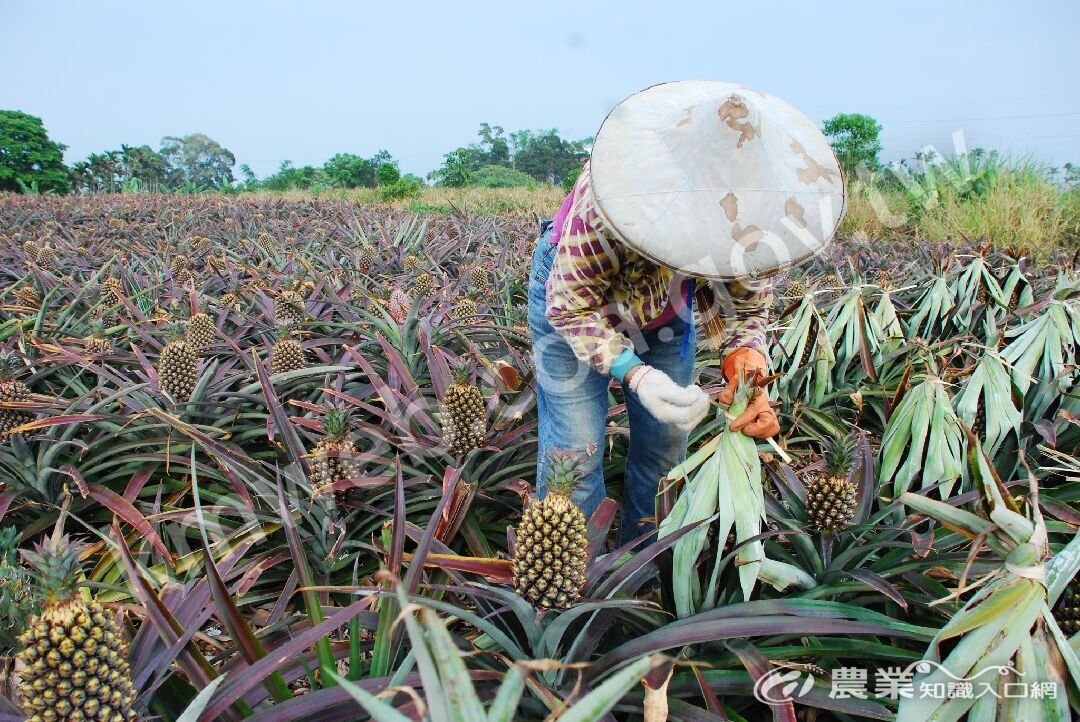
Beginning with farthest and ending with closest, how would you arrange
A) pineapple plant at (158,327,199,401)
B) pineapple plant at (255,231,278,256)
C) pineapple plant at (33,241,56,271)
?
1. pineapple plant at (255,231,278,256)
2. pineapple plant at (33,241,56,271)
3. pineapple plant at (158,327,199,401)

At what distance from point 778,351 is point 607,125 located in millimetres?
1659

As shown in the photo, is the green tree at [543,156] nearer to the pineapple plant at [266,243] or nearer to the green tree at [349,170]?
the green tree at [349,170]

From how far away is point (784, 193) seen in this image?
1.18 meters

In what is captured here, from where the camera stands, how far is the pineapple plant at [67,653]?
2.74 feet

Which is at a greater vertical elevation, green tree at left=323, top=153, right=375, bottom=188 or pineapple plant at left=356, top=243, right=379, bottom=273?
green tree at left=323, top=153, right=375, bottom=188

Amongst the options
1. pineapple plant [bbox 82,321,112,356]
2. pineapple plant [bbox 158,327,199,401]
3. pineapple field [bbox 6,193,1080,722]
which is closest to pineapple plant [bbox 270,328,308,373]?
pineapple field [bbox 6,193,1080,722]

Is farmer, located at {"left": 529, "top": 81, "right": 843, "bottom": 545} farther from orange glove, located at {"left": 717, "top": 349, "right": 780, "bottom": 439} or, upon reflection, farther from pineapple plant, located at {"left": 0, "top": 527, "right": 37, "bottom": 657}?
pineapple plant, located at {"left": 0, "top": 527, "right": 37, "bottom": 657}

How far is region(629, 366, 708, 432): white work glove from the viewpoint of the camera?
132 centimetres

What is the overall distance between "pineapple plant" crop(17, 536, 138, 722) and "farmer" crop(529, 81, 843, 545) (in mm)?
863

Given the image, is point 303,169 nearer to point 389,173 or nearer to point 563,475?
point 389,173

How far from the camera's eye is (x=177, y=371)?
7.10 feet

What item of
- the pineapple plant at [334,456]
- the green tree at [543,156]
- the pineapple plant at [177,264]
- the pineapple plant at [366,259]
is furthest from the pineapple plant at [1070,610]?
the green tree at [543,156]

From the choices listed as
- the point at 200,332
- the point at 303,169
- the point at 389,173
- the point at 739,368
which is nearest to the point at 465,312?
the point at 200,332

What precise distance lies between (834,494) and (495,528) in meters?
1.06
